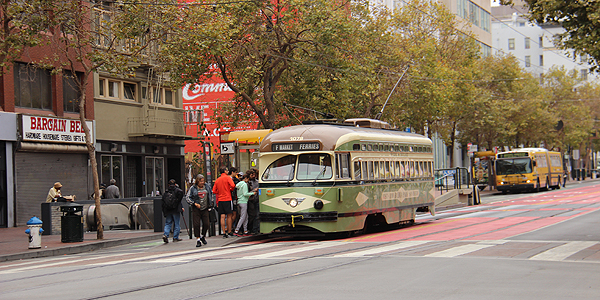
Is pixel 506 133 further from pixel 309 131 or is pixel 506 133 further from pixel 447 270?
pixel 447 270

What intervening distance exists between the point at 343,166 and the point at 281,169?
160 cm

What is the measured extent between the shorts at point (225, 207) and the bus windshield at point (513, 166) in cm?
3210

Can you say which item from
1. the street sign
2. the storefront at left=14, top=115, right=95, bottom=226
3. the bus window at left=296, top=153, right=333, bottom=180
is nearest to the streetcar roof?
the bus window at left=296, top=153, right=333, bottom=180

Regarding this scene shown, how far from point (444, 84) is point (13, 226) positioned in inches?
967

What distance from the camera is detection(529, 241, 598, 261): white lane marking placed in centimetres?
1217

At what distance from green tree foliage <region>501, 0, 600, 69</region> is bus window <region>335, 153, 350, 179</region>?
18.4ft

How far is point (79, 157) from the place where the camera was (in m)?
29.2

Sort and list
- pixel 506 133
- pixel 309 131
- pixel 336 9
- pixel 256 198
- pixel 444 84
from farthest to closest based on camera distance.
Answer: pixel 506 133 < pixel 444 84 < pixel 336 9 < pixel 256 198 < pixel 309 131

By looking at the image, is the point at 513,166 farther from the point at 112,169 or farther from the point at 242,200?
the point at 242,200

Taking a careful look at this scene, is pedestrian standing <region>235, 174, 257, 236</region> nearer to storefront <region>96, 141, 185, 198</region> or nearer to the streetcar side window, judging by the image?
the streetcar side window

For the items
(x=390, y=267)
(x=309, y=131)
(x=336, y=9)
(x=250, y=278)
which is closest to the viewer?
(x=250, y=278)

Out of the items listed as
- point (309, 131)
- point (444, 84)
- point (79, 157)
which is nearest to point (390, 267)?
point (309, 131)

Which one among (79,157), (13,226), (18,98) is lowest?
(13,226)

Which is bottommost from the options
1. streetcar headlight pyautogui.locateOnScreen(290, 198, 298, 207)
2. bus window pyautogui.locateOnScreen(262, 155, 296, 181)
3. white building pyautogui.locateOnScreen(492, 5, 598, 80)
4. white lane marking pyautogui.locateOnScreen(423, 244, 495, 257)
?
white lane marking pyautogui.locateOnScreen(423, 244, 495, 257)
